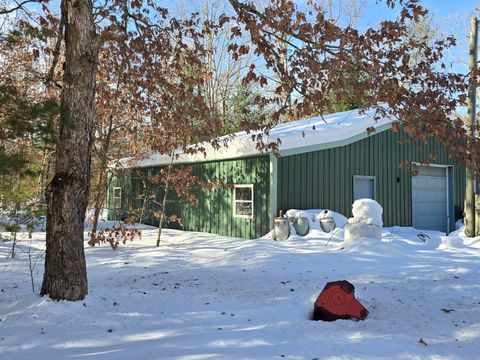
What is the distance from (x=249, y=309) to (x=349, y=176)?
29.2 ft

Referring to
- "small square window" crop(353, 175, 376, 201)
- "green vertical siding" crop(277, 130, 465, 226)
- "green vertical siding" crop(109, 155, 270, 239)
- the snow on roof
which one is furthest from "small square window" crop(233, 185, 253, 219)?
"small square window" crop(353, 175, 376, 201)

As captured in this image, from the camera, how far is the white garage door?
49.9 feet

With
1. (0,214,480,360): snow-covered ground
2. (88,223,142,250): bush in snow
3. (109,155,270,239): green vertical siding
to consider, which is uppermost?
(109,155,270,239): green vertical siding

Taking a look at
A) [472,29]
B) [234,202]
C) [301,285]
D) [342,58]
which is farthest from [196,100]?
[472,29]

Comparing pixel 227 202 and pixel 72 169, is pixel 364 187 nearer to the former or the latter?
pixel 227 202

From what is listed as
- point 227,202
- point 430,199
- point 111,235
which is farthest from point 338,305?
point 430,199

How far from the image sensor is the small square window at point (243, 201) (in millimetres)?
12687

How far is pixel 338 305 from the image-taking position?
15.6 feet

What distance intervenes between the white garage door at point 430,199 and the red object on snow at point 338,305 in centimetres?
1120

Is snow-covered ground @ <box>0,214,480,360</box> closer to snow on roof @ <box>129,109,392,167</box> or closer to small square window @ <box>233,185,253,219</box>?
small square window @ <box>233,185,253,219</box>

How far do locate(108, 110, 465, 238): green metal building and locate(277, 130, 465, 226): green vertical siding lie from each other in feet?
0.09

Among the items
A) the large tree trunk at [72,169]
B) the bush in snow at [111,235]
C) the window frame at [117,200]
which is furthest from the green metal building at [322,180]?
the large tree trunk at [72,169]

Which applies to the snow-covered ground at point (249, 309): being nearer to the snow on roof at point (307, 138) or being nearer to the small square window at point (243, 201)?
the small square window at point (243, 201)

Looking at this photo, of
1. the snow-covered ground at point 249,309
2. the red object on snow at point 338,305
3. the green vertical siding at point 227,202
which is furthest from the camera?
the green vertical siding at point 227,202
